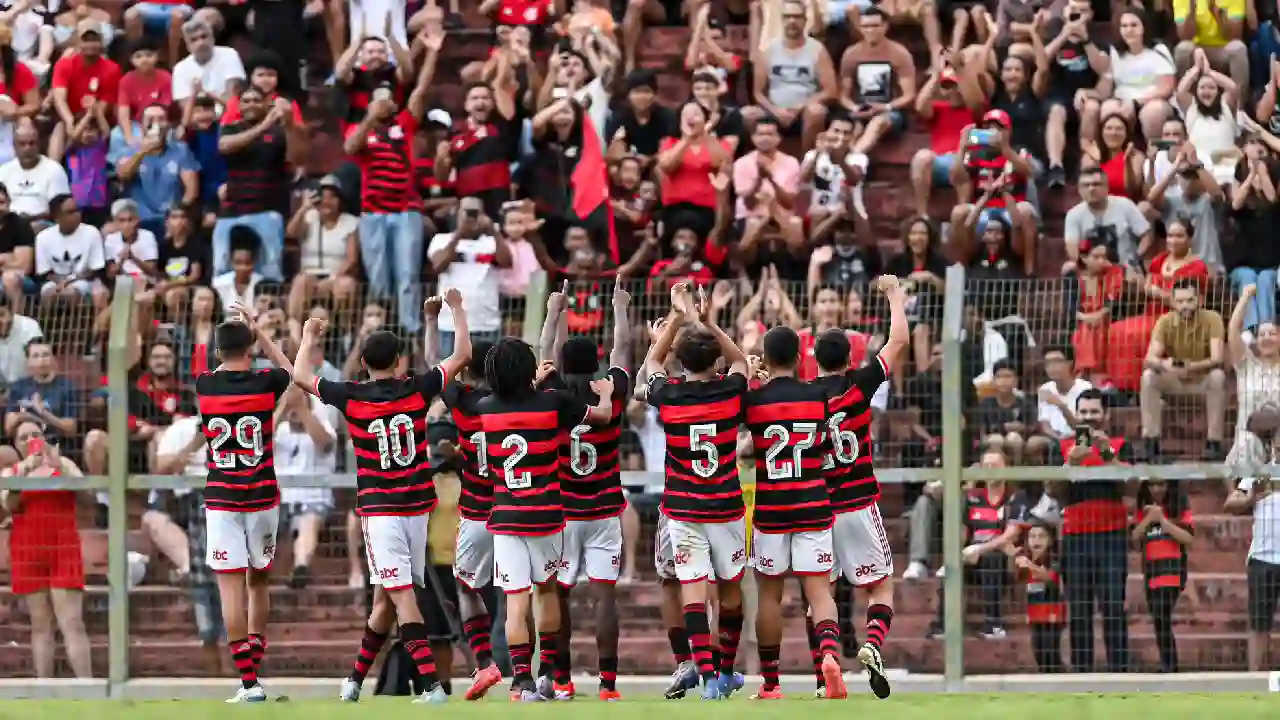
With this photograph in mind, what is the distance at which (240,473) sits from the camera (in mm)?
13680

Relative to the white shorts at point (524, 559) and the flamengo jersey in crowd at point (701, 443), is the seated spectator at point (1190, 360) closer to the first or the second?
the flamengo jersey in crowd at point (701, 443)

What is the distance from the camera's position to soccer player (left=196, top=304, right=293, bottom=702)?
13688mm

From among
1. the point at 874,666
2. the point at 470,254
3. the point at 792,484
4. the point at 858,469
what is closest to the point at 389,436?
the point at 792,484

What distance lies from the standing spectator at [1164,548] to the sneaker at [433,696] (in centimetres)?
461

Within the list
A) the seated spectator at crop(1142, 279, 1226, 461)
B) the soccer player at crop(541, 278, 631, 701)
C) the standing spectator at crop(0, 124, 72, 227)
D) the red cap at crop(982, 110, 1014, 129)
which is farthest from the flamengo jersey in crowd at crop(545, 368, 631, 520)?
the standing spectator at crop(0, 124, 72, 227)

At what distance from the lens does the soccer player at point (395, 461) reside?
44.2 feet

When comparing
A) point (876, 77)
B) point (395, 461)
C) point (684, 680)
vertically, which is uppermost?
point (876, 77)

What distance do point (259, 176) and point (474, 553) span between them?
6.72 m

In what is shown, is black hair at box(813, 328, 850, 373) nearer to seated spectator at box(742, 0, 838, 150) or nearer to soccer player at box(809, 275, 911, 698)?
soccer player at box(809, 275, 911, 698)

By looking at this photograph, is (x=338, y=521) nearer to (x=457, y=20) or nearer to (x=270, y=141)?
(x=270, y=141)

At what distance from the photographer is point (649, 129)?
Result: 20000 mm

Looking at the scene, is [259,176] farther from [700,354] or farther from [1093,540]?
[1093,540]

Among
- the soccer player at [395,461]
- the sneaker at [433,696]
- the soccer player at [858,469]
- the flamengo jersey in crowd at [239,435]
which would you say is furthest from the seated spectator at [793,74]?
the sneaker at [433,696]

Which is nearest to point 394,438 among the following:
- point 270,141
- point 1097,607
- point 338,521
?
point 338,521
